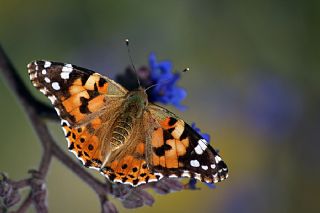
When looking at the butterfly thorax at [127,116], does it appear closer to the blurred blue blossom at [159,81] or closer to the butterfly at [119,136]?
the butterfly at [119,136]

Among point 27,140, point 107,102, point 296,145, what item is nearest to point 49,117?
point 107,102

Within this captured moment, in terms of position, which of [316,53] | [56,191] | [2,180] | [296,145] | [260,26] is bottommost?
[2,180]

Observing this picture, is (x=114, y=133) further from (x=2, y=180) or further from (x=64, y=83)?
(x=2, y=180)

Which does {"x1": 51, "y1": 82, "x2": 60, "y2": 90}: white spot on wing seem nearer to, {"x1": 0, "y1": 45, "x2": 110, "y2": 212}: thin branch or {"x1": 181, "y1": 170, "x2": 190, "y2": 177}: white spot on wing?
{"x1": 0, "y1": 45, "x2": 110, "y2": 212}: thin branch

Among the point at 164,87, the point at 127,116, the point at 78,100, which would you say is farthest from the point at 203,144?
the point at 164,87

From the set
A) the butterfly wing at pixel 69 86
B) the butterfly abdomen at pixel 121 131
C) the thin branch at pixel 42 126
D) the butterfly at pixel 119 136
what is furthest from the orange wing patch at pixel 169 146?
the thin branch at pixel 42 126

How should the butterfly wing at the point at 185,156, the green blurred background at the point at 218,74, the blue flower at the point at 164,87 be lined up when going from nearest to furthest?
the butterfly wing at the point at 185,156
the blue flower at the point at 164,87
the green blurred background at the point at 218,74

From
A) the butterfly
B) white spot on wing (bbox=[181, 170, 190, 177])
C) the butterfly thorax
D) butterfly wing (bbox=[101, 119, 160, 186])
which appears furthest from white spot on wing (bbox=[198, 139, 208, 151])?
the butterfly thorax
